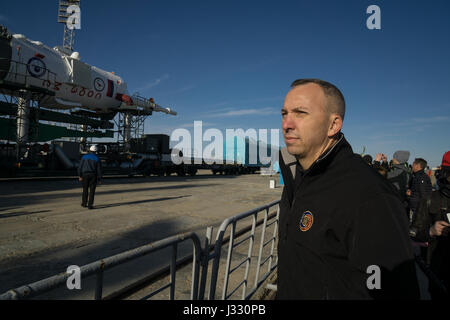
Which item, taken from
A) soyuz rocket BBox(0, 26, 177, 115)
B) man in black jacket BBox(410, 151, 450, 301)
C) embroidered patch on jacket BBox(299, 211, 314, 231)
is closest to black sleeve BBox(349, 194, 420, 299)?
embroidered patch on jacket BBox(299, 211, 314, 231)

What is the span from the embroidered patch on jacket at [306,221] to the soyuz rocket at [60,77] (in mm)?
20332

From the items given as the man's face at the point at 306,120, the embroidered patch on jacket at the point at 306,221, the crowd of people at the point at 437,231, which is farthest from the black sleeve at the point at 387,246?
the crowd of people at the point at 437,231

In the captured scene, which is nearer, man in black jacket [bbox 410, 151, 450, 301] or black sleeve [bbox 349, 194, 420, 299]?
black sleeve [bbox 349, 194, 420, 299]

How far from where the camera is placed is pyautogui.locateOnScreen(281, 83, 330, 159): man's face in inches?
60.2

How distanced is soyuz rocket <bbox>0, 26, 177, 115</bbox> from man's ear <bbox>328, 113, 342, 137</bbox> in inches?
797

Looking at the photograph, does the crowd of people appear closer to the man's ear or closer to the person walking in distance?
the man's ear

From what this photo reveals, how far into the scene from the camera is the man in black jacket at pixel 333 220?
110 cm

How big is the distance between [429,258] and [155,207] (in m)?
7.61

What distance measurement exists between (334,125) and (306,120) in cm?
18

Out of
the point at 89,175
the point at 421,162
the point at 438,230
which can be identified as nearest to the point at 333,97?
the point at 438,230

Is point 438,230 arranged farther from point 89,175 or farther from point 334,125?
point 89,175

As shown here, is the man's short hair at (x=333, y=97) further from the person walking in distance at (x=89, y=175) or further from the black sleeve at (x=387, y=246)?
the person walking in distance at (x=89, y=175)

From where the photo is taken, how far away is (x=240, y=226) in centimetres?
651
